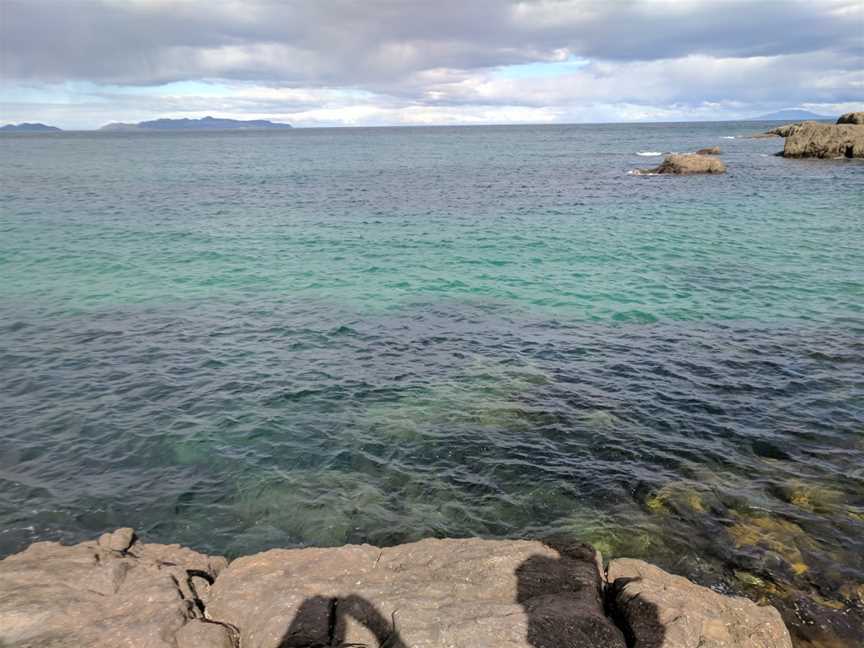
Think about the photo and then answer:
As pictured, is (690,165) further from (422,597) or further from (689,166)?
(422,597)

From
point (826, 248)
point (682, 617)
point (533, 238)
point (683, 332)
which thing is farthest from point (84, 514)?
point (826, 248)

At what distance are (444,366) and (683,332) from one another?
10.1m

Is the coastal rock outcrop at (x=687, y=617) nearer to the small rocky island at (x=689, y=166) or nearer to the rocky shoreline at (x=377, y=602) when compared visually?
the rocky shoreline at (x=377, y=602)

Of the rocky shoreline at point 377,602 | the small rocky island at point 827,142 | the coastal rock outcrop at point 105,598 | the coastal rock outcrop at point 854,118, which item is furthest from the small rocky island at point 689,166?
the coastal rock outcrop at point 105,598

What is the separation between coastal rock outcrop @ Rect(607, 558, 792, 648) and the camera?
26.9ft

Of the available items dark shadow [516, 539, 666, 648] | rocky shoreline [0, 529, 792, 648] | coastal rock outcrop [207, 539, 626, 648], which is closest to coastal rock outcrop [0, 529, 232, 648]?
rocky shoreline [0, 529, 792, 648]

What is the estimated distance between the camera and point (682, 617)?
8453 millimetres

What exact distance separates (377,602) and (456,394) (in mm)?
10414

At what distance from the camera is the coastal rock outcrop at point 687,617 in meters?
8.19

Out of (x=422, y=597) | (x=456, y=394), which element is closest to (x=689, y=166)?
(x=456, y=394)

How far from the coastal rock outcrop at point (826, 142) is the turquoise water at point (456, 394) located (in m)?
56.9

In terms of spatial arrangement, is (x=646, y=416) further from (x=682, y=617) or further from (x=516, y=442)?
(x=682, y=617)

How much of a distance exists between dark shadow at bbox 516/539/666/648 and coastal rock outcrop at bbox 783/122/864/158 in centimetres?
10168

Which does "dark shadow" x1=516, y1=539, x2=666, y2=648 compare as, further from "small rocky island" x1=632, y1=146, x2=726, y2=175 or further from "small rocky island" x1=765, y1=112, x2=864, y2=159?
"small rocky island" x1=765, y1=112, x2=864, y2=159
